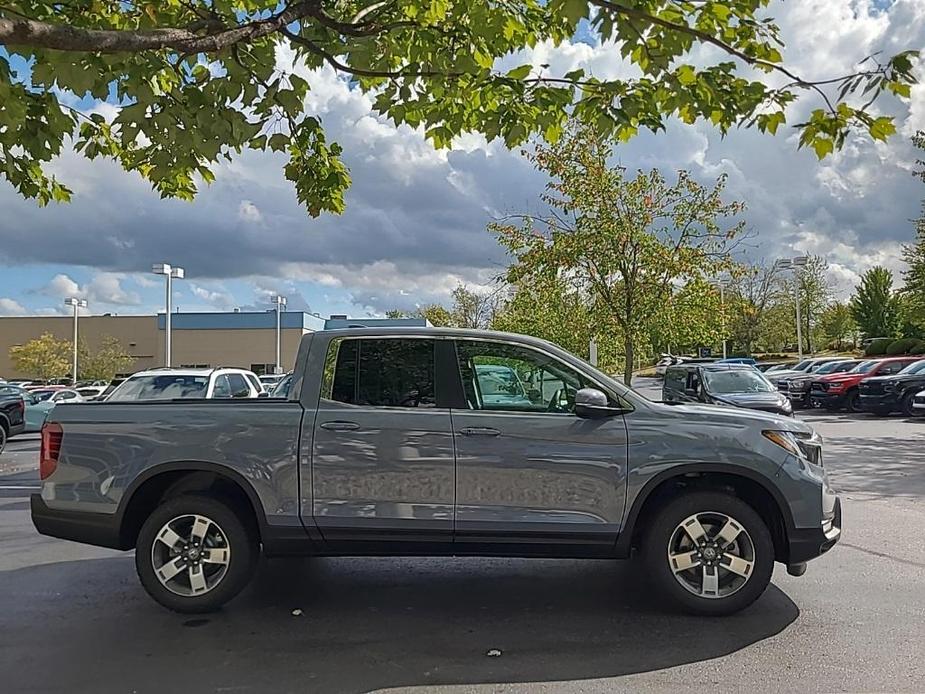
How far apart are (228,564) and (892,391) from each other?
71.6 ft

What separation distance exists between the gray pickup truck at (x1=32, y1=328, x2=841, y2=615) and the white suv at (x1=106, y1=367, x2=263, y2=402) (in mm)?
5595

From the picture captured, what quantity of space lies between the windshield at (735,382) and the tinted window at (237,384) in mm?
9108

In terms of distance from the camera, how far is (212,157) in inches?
230

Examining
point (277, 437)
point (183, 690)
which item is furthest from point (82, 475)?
point (183, 690)

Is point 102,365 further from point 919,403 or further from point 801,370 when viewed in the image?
point 919,403

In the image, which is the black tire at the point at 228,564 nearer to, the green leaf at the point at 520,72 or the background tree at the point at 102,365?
the green leaf at the point at 520,72

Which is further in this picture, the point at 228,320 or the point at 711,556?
the point at 228,320

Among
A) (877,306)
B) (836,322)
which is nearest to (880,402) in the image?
(877,306)

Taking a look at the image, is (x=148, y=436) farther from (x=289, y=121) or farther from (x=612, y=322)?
(x=612, y=322)

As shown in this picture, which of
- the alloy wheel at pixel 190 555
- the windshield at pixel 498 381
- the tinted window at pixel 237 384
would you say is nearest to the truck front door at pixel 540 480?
the windshield at pixel 498 381

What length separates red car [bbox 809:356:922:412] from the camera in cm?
2419

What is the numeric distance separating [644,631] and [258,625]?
8.03 feet

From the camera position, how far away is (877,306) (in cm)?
5569

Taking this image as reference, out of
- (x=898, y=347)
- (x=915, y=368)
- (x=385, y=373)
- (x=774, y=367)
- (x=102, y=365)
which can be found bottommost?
(x=385, y=373)
